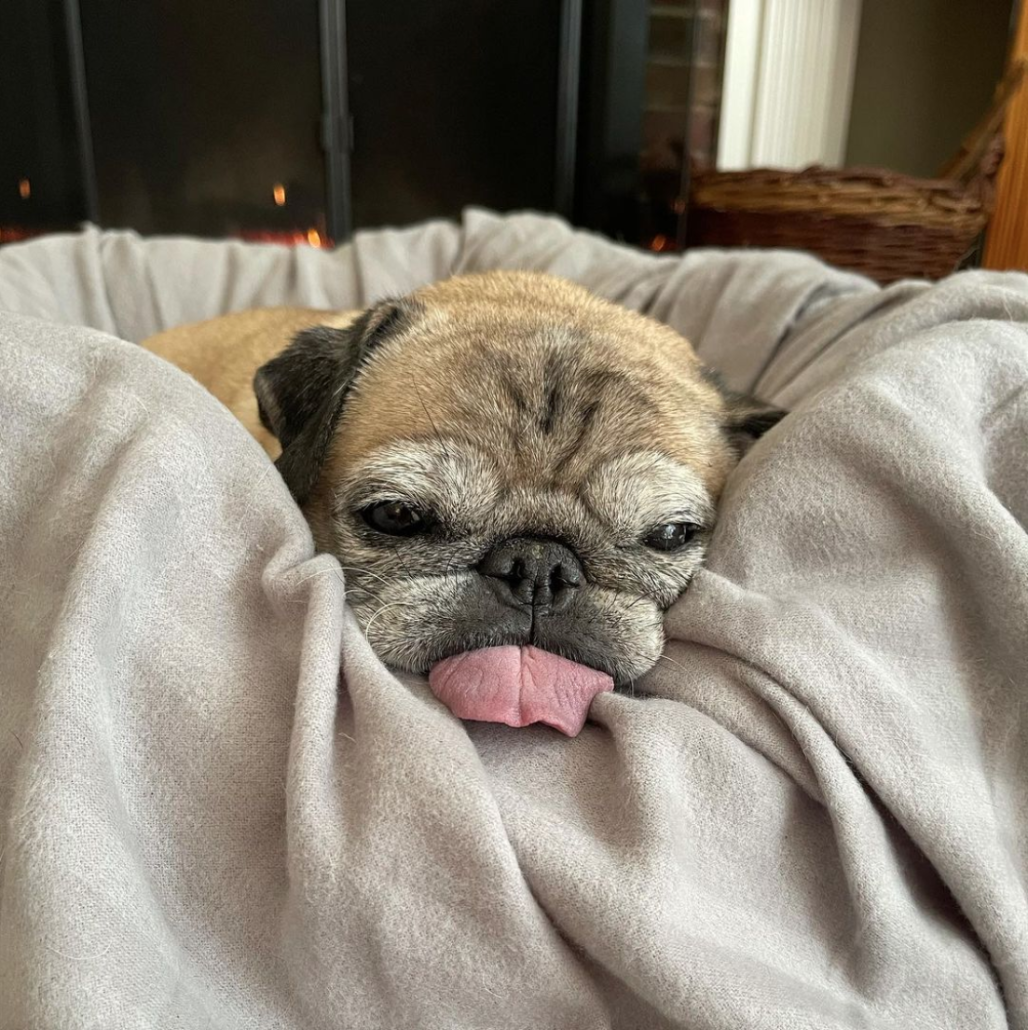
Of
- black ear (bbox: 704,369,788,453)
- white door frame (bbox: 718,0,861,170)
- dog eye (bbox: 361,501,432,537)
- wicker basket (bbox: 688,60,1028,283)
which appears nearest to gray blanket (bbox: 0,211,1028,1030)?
dog eye (bbox: 361,501,432,537)

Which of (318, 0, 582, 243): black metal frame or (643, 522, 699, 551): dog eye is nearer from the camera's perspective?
(643, 522, 699, 551): dog eye

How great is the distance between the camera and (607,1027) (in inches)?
38.0

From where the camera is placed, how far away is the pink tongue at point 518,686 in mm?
1169

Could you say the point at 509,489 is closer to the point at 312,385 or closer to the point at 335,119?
the point at 312,385

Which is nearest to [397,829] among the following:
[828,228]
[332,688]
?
[332,688]

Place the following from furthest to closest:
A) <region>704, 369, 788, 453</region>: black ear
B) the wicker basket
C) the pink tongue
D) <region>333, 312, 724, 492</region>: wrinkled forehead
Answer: the wicker basket, <region>704, 369, 788, 453</region>: black ear, <region>333, 312, 724, 492</region>: wrinkled forehead, the pink tongue

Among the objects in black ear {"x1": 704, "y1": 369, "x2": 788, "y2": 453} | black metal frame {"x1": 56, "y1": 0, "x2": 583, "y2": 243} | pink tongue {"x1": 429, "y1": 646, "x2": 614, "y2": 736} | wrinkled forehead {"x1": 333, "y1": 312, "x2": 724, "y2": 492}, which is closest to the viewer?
pink tongue {"x1": 429, "y1": 646, "x2": 614, "y2": 736}

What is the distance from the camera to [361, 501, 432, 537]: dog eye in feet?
4.54

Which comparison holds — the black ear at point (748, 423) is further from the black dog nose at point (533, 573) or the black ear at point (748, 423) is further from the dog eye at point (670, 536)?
the black dog nose at point (533, 573)

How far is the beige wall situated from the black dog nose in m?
4.30

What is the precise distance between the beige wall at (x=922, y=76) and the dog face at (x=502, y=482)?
393 cm

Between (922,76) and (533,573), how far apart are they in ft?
14.7

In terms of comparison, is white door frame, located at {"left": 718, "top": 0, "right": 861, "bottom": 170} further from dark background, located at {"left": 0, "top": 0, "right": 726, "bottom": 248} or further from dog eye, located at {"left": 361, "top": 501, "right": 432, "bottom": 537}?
dog eye, located at {"left": 361, "top": 501, "right": 432, "bottom": 537}

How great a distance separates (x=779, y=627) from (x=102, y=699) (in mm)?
781
